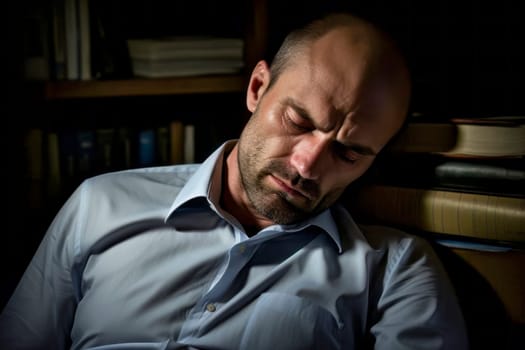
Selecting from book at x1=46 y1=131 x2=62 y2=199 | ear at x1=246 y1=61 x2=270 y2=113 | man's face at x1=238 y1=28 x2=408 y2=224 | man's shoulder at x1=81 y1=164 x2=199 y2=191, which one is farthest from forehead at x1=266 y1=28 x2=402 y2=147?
book at x1=46 y1=131 x2=62 y2=199

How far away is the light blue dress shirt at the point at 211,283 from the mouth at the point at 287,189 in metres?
0.07

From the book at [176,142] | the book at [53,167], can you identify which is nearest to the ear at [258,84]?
the book at [176,142]

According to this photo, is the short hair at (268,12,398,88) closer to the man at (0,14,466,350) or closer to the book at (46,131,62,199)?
the man at (0,14,466,350)

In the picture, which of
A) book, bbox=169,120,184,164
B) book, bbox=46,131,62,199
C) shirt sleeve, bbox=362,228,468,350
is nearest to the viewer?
shirt sleeve, bbox=362,228,468,350

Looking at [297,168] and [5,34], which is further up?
[5,34]

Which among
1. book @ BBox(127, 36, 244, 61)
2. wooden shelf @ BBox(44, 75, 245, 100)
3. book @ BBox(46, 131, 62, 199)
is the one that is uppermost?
book @ BBox(127, 36, 244, 61)

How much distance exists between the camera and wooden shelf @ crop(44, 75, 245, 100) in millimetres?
1385

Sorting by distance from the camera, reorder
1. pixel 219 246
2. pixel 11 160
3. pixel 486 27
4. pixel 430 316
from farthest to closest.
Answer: pixel 11 160
pixel 486 27
pixel 219 246
pixel 430 316

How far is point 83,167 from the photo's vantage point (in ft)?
5.06

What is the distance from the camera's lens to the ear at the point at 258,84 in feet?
3.85

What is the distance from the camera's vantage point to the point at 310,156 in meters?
1.03

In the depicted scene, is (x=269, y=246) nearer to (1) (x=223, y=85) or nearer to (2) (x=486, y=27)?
(1) (x=223, y=85)

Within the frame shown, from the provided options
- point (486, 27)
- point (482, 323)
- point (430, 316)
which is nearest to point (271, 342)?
point (430, 316)

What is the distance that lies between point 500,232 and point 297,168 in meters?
0.41
